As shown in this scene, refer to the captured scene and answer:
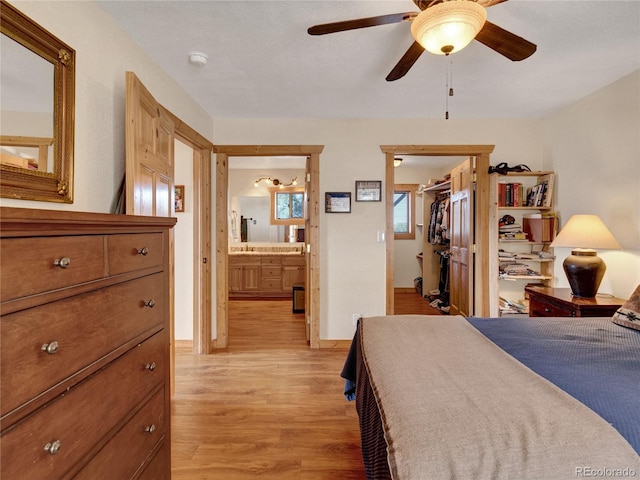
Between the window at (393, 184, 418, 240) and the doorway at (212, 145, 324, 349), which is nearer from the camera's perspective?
the doorway at (212, 145, 324, 349)

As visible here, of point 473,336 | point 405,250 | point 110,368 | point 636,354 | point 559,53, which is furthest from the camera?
point 405,250

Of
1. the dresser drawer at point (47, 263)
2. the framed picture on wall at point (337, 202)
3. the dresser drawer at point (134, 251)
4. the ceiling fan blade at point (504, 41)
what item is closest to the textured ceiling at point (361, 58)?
the ceiling fan blade at point (504, 41)

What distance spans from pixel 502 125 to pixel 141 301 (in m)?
3.75

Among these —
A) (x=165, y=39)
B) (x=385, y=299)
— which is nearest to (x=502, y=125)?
(x=385, y=299)

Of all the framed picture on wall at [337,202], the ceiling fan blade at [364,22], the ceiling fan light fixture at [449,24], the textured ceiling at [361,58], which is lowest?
the framed picture on wall at [337,202]

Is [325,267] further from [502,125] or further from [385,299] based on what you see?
[502,125]

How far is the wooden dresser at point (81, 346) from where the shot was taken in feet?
2.24

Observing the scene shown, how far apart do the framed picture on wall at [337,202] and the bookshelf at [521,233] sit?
1.52 metres

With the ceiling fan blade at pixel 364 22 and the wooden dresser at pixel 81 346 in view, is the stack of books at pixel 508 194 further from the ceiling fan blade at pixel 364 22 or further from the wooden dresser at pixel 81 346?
the wooden dresser at pixel 81 346

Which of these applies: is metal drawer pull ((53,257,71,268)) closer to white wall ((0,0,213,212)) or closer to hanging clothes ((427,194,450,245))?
white wall ((0,0,213,212))

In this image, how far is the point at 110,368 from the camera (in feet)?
→ 3.22

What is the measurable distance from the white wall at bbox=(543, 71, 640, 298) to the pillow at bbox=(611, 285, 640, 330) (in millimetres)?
964

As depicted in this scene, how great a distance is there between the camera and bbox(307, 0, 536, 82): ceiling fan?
1.30m

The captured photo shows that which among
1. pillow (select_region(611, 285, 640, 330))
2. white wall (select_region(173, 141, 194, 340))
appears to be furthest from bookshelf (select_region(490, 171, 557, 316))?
white wall (select_region(173, 141, 194, 340))
